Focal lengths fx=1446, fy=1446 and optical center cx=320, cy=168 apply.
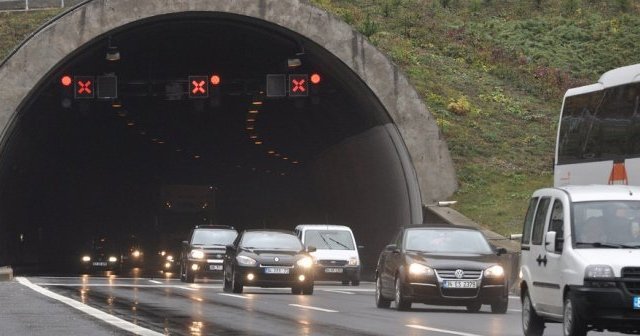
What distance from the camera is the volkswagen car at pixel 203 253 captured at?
135 ft

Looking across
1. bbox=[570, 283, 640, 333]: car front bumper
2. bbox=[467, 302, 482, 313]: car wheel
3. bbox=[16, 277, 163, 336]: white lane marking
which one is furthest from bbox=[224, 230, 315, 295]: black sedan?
bbox=[570, 283, 640, 333]: car front bumper

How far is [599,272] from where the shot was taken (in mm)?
16531

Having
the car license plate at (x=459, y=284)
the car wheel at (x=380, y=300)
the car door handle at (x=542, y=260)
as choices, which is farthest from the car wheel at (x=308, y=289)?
the car door handle at (x=542, y=260)

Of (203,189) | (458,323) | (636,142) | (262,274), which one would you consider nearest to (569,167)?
(636,142)

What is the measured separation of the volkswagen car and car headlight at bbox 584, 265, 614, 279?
991 inches

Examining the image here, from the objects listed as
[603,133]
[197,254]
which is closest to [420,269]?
[603,133]

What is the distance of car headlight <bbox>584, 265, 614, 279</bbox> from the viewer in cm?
1653

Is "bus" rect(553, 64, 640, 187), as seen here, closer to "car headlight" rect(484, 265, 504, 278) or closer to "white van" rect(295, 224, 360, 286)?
"car headlight" rect(484, 265, 504, 278)

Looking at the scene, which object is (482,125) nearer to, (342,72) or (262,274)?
(342,72)

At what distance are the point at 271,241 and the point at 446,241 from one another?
7.91 metres

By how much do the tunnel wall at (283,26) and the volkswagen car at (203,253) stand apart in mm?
6230

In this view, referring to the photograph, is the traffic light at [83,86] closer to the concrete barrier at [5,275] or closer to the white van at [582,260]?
the concrete barrier at [5,275]

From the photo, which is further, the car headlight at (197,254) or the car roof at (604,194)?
the car headlight at (197,254)

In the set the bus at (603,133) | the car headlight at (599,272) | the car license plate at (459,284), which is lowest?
the car license plate at (459,284)
